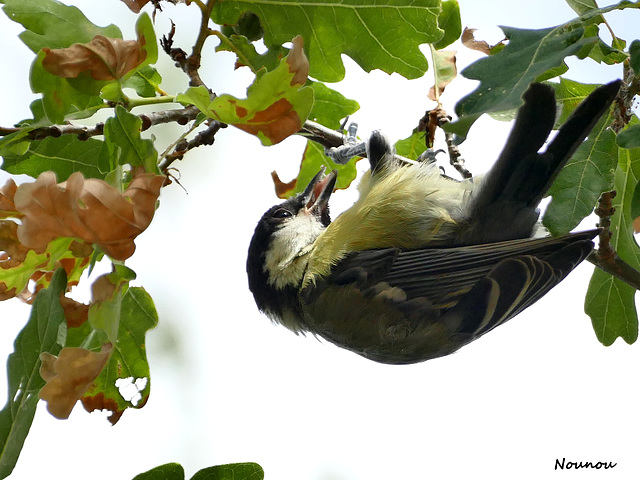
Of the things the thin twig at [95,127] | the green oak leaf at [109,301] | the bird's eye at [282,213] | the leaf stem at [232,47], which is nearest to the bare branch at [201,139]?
the thin twig at [95,127]

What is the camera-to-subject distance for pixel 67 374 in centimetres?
127

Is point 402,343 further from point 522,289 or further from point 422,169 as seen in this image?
point 422,169

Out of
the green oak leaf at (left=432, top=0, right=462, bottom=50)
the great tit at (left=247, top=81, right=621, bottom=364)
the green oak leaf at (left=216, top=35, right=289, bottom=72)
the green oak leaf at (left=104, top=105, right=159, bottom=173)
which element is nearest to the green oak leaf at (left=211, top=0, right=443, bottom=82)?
the green oak leaf at (left=216, top=35, right=289, bottom=72)

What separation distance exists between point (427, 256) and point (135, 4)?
1.25 metres

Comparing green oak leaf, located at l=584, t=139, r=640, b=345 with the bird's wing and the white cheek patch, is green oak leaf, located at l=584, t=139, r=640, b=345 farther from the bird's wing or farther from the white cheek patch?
the white cheek patch

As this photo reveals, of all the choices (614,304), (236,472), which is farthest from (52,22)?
(614,304)

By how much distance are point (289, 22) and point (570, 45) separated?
736mm

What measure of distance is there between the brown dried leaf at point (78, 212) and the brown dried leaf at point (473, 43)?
144 centimetres

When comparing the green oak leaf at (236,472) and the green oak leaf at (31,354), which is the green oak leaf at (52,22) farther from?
the green oak leaf at (236,472)

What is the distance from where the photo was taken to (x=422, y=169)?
2.48 metres

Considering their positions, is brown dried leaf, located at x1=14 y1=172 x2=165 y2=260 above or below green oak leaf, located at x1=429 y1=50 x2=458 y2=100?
below

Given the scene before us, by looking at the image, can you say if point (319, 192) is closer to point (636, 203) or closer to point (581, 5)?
point (581, 5)

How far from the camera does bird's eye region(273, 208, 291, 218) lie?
2.92 m

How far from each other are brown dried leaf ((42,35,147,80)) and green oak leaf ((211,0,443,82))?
468 mm
